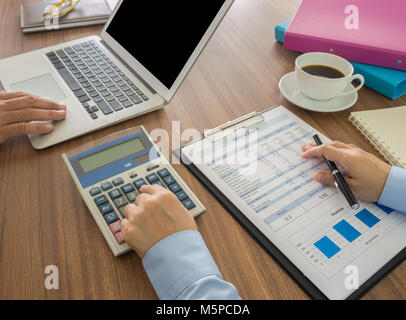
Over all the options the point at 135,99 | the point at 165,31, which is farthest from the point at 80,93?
the point at 165,31

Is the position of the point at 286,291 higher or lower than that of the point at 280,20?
lower

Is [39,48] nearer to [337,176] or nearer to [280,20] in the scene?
[280,20]

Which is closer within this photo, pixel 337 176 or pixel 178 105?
pixel 337 176

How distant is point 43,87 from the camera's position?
0.79 meters

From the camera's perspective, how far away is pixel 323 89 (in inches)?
29.3

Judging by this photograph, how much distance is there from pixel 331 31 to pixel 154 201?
673 millimetres

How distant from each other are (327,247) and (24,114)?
1.99 feet

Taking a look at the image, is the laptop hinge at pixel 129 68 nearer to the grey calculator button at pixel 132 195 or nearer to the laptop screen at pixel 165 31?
the laptop screen at pixel 165 31

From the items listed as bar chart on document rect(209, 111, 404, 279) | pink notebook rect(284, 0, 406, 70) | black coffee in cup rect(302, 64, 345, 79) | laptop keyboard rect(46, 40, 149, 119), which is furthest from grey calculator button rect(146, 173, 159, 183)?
pink notebook rect(284, 0, 406, 70)

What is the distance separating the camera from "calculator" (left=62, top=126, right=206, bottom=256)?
537mm

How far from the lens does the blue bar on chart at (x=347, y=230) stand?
0.53 m

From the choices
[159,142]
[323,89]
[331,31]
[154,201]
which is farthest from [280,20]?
[154,201]

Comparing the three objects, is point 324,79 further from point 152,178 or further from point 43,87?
point 43,87
